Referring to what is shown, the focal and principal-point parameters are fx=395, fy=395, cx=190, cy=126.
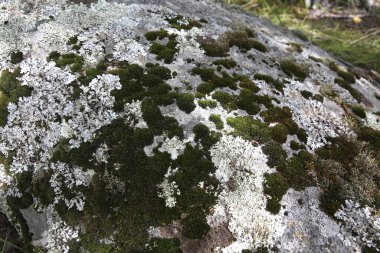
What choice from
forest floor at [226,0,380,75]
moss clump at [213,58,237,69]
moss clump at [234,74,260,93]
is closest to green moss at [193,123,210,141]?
moss clump at [234,74,260,93]

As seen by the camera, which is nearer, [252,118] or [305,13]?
[252,118]

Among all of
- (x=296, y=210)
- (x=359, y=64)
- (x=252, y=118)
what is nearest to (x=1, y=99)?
(x=252, y=118)

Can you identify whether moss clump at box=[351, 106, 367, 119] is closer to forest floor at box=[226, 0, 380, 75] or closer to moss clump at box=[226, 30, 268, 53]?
moss clump at box=[226, 30, 268, 53]

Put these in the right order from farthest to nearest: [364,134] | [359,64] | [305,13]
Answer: [305,13] → [359,64] → [364,134]

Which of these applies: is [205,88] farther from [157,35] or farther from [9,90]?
[9,90]

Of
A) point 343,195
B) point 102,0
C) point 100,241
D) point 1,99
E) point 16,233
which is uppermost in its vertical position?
point 102,0

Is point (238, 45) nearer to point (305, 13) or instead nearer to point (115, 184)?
point (115, 184)
